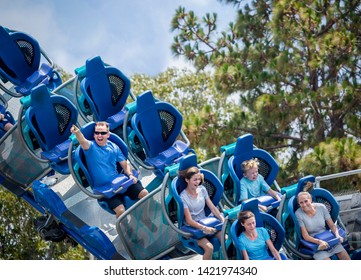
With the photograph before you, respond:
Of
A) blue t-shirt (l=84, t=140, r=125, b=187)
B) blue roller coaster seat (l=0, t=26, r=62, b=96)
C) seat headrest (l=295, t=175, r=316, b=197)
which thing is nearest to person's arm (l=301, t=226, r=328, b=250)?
seat headrest (l=295, t=175, r=316, b=197)

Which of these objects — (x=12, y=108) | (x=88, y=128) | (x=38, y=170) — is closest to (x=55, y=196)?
(x=38, y=170)

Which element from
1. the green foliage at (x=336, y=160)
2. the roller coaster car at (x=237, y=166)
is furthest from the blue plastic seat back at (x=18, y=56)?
the green foliage at (x=336, y=160)

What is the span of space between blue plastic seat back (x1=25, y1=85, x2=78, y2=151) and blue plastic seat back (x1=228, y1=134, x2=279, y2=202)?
5.16 feet

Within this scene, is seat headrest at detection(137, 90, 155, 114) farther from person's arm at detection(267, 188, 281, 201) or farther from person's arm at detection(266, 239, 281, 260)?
person's arm at detection(266, 239, 281, 260)

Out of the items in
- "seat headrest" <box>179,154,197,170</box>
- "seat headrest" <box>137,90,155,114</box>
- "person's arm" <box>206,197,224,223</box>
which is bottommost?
"person's arm" <box>206,197,224,223</box>

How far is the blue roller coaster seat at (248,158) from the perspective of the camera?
6.39 metres

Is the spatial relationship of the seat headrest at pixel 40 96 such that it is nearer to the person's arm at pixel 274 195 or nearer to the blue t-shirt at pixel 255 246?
the person's arm at pixel 274 195

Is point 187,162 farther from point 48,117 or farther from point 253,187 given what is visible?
point 48,117

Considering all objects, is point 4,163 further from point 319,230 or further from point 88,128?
point 319,230

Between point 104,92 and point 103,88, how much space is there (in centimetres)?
4

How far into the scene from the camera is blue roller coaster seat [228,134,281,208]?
21.0 ft

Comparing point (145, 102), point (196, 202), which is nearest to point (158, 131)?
point (145, 102)

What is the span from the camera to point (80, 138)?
20.6 ft

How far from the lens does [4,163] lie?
7.54 metres
